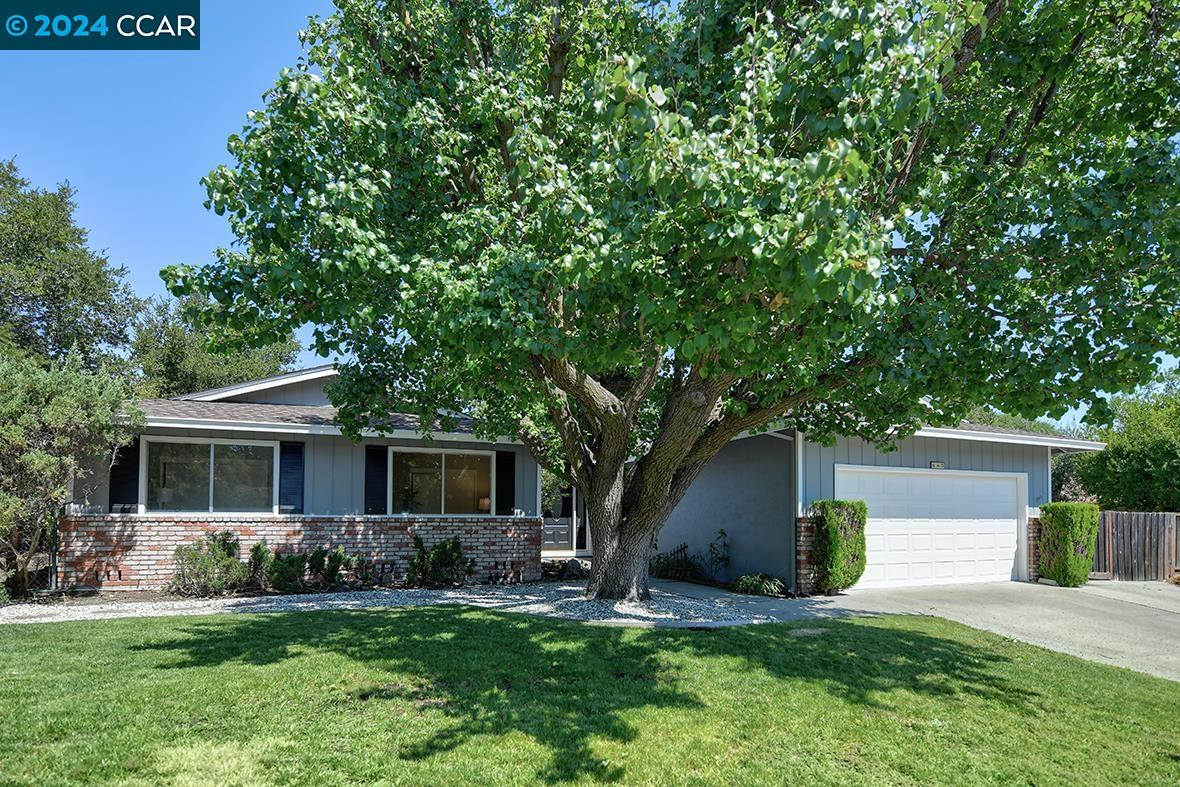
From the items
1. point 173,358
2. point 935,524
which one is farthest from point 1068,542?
Result: point 173,358

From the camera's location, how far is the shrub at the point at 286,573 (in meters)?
12.5

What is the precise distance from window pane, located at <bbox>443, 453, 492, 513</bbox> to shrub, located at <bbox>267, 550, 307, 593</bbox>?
9.44ft

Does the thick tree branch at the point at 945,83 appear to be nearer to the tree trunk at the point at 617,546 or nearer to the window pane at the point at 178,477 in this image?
the tree trunk at the point at 617,546

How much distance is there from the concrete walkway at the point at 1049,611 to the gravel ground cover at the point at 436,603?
0.96 meters

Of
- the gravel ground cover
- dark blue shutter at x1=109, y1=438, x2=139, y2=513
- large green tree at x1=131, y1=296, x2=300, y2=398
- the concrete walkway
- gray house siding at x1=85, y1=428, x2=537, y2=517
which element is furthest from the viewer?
large green tree at x1=131, y1=296, x2=300, y2=398

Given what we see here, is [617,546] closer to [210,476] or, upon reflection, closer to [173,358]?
[210,476]

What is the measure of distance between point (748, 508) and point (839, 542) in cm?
216

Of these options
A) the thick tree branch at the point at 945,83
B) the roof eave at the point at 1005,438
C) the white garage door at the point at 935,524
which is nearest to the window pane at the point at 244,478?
the white garage door at the point at 935,524

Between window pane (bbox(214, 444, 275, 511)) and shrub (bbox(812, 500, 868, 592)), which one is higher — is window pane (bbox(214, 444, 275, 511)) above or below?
above

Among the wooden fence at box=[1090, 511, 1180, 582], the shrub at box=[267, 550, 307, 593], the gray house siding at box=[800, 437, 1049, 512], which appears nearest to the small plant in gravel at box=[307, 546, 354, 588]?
the shrub at box=[267, 550, 307, 593]

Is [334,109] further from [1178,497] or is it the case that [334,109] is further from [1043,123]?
[1178,497]

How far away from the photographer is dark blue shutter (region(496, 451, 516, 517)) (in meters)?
14.9

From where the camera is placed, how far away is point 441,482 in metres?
14.7

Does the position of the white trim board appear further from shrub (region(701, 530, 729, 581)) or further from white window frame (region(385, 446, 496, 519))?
shrub (region(701, 530, 729, 581))
